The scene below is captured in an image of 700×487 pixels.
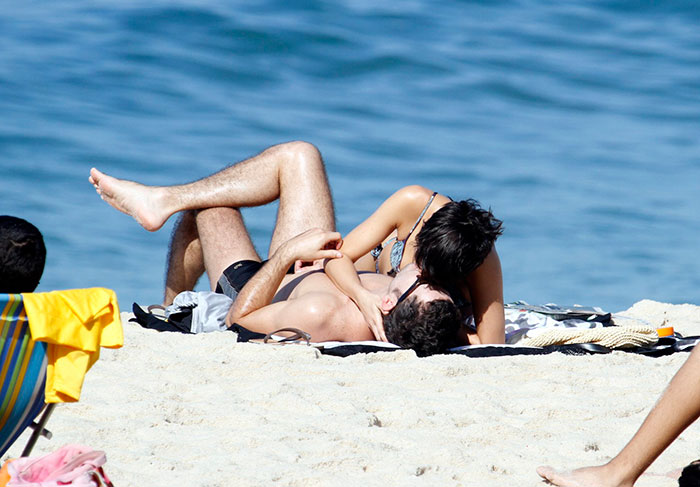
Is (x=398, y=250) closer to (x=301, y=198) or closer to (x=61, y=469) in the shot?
(x=301, y=198)

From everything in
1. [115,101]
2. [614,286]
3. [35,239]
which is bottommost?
[614,286]

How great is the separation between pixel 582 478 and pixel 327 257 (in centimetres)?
203

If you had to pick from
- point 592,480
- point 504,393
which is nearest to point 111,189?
point 504,393

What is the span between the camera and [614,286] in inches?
381

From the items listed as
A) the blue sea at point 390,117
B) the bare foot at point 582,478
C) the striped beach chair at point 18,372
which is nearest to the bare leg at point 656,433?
the bare foot at point 582,478

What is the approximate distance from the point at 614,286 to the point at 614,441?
22.1 feet

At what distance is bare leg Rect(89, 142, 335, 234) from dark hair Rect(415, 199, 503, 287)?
1.10 m

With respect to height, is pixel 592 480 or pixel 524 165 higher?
pixel 592 480

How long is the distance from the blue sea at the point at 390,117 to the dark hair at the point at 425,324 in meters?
4.68

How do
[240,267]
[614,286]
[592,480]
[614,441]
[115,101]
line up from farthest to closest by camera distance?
[115,101]
[614,286]
[240,267]
[614,441]
[592,480]

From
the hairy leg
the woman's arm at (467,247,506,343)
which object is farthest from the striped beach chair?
the hairy leg

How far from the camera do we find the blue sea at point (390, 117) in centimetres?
1020

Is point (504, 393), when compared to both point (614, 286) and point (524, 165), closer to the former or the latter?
point (614, 286)

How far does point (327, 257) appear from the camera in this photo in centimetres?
447
